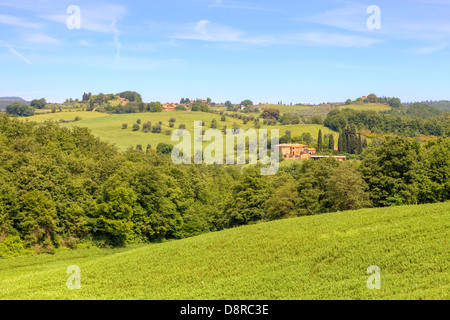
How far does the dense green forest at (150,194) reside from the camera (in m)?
51.6

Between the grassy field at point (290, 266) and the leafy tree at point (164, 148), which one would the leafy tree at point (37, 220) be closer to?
the grassy field at point (290, 266)

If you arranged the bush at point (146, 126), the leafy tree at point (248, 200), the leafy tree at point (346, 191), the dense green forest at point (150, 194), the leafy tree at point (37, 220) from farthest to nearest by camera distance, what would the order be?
the bush at point (146, 126), the leafy tree at point (248, 200), the dense green forest at point (150, 194), the leafy tree at point (37, 220), the leafy tree at point (346, 191)

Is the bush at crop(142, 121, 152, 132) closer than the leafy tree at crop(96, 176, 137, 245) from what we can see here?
No

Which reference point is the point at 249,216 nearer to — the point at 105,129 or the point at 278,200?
the point at 278,200

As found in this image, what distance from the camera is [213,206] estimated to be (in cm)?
8000

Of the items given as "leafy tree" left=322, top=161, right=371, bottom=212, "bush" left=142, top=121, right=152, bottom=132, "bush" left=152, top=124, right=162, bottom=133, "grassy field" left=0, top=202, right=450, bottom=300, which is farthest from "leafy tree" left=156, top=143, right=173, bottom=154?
"grassy field" left=0, top=202, right=450, bottom=300

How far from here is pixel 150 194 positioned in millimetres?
Result: 64938

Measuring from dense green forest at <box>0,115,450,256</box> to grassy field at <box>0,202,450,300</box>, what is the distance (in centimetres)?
978

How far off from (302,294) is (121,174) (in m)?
47.8

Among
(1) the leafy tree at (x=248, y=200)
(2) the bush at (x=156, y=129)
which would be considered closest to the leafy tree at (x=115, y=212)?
(1) the leafy tree at (x=248, y=200)

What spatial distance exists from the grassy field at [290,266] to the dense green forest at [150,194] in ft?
32.1

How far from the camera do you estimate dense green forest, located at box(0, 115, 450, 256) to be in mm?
51625

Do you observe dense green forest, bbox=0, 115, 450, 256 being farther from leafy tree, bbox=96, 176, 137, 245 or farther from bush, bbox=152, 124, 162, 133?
bush, bbox=152, 124, 162, 133

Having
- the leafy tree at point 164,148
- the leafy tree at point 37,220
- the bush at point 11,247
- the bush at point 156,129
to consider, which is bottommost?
the bush at point 11,247
